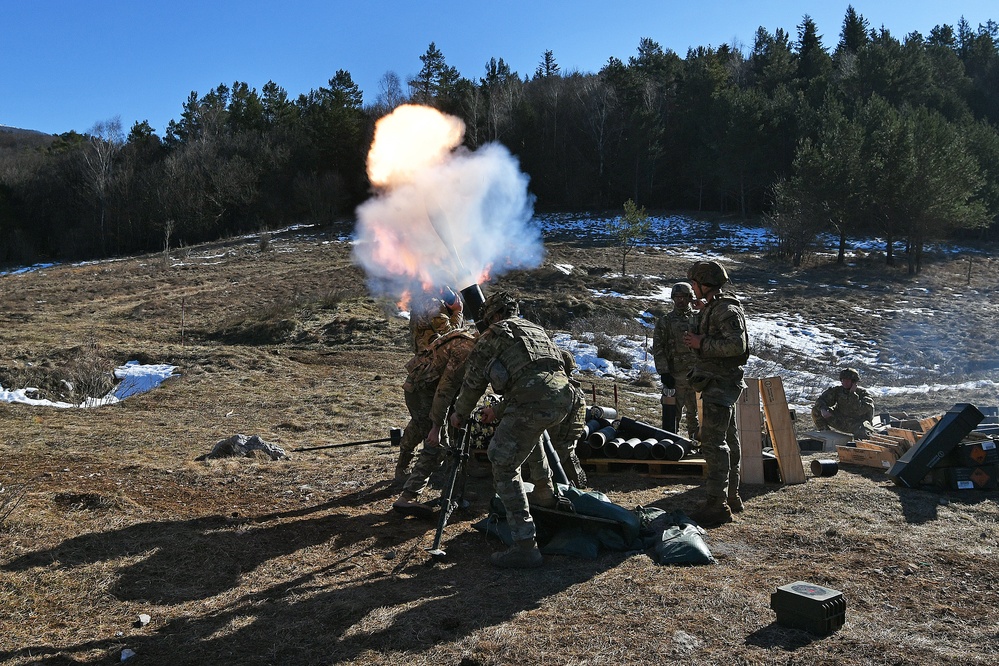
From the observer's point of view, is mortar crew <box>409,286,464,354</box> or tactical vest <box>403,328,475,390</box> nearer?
tactical vest <box>403,328,475,390</box>

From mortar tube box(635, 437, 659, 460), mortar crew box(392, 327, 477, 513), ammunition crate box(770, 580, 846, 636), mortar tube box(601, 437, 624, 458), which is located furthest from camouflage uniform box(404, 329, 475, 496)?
ammunition crate box(770, 580, 846, 636)

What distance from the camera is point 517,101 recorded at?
5247 centimetres

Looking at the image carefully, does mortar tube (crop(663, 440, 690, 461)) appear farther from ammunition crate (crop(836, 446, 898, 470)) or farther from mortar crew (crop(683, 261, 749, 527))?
ammunition crate (crop(836, 446, 898, 470))

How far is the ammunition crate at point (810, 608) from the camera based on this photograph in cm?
428

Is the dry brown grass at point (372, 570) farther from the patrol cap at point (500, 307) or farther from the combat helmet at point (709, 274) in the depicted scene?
the combat helmet at point (709, 274)

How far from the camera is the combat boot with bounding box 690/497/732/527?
655 cm

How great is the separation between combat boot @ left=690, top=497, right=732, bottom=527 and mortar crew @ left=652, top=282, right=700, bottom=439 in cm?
295

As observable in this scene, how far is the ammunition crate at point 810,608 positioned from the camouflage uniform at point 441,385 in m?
3.22

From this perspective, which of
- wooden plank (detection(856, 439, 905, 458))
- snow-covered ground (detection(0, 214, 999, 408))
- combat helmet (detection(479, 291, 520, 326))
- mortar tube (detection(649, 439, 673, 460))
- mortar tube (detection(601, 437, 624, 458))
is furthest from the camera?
snow-covered ground (detection(0, 214, 999, 408))

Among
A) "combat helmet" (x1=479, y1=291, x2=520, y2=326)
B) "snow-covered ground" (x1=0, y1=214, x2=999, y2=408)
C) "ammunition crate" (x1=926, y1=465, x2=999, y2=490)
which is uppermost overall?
"combat helmet" (x1=479, y1=291, x2=520, y2=326)

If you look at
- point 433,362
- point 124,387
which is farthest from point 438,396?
point 124,387

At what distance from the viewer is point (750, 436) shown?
314 inches

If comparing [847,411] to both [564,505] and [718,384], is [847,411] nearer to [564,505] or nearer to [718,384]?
[718,384]

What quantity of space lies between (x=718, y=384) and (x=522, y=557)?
2.26 metres
